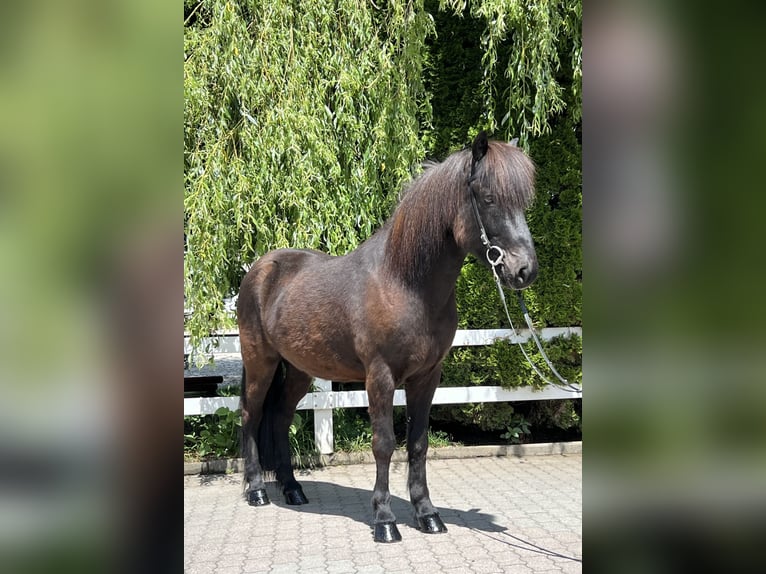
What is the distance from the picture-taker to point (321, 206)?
209 inches

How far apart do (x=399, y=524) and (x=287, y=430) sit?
1183mm

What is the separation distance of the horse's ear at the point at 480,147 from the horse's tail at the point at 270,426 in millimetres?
2333

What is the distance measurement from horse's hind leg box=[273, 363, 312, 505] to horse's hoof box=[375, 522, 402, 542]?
108cm

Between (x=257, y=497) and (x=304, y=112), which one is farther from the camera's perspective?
(x=304, y=112)

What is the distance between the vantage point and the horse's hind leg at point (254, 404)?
464 centimetres

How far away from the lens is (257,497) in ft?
15.0

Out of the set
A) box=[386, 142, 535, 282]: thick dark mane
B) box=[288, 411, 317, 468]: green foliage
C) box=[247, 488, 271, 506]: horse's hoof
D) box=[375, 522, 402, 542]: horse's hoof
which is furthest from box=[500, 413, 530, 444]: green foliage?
box=[386, 142, 535, 282]: thick dark mane

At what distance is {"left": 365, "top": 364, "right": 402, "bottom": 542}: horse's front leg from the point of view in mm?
3650

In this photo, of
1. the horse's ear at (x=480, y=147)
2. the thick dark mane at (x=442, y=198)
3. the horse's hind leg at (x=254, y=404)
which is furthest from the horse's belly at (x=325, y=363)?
the horse's ear at (x=480, y=147)

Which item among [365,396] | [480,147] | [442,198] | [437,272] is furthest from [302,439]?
[480,147]

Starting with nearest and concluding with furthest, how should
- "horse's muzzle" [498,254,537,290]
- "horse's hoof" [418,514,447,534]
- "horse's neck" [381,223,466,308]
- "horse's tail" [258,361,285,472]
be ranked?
"horse's muzzle" [498,254,537,290]
"horse's neck" [381,223,466,308]
"horse's hoof" [418,514,447,534]
"horse's tail" [258,361,285,472]

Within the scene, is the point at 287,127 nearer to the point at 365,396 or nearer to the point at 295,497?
the point at 365,396

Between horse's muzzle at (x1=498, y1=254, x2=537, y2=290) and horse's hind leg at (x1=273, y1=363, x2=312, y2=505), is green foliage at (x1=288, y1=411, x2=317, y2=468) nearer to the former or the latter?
horse's hind leg at (x1=273, y1=363, x2=312, y2=505)
